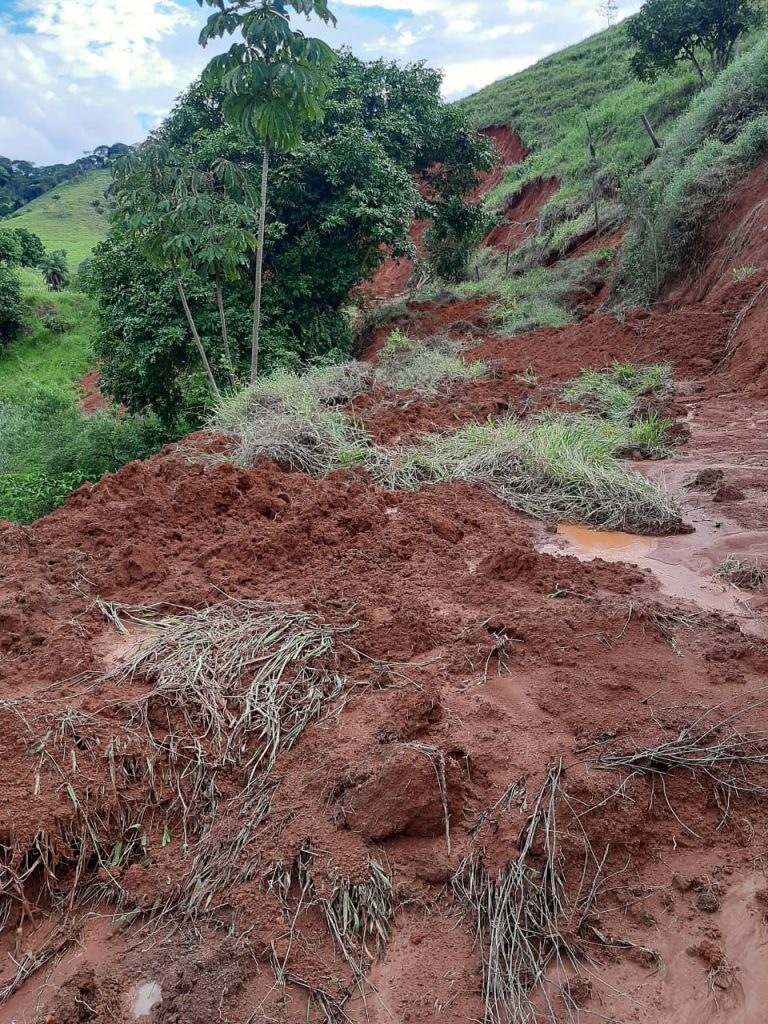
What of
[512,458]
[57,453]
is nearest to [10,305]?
→ [57,453]

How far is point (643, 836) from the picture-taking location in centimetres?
206

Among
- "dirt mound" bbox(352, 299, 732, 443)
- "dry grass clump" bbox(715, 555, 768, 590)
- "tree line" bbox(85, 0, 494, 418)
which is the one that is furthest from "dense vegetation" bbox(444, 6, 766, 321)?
"dry grass clump" bbox(715, 555, 768, 590)

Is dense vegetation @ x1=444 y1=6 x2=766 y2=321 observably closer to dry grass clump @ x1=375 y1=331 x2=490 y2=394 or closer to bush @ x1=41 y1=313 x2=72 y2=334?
dry grass clump @ x1=375 y1=331 x2=490 y2=394

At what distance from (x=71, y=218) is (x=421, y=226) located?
2126 cm

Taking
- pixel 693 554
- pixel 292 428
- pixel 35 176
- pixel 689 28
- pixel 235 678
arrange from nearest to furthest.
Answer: pixel 235 678 → pixel 693 554 → pixel 292 428 → pixel 689 28 → pixel 35 176

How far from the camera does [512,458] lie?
5.27 metres

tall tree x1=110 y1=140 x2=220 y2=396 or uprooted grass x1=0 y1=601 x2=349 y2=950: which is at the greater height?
tall tree x1=110 y1=140 x2=220 y2=396

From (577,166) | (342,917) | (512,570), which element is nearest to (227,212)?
(512,570)

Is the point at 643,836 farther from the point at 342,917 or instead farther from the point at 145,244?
the point at 145,244

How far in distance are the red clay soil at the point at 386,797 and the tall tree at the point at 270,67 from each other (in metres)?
5.76

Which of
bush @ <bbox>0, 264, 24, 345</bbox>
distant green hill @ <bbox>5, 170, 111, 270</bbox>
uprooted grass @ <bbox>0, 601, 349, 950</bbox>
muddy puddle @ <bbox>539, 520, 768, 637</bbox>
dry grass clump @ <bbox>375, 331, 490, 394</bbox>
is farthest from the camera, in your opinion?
distant green hill @ <bbox>5, 170, 111, 270</bbox>

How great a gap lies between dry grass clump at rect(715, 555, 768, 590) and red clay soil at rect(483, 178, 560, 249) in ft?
57.3

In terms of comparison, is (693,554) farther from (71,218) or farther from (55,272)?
(71,218)

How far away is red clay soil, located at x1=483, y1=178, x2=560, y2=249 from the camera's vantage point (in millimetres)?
20156
